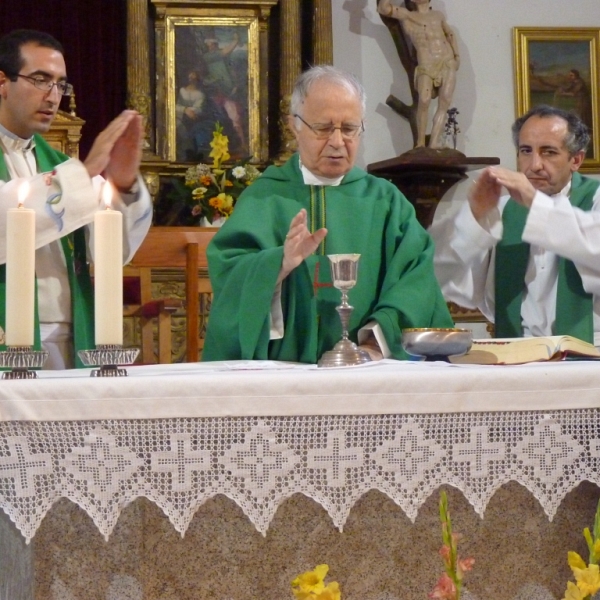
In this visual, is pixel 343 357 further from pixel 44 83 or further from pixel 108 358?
pixel 44 83

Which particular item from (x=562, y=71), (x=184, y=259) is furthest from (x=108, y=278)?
(x=562, y=71)

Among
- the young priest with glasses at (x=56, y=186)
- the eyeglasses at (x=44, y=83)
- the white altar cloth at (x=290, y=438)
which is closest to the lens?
the white altar cloth at (x=290, y=438)

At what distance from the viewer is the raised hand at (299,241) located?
2.50 meters

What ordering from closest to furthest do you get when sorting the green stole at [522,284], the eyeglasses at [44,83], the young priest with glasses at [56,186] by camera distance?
the young priest with glasses at [56,186], the eyeglasses at [44,83], the green stole at [522,284]

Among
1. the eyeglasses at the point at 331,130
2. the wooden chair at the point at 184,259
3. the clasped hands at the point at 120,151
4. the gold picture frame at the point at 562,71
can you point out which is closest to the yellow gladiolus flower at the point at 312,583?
the clasped hands at the point at 120,151

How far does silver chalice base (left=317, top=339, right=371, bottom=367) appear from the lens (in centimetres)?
240

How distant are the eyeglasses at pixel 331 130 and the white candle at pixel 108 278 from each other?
1.10 metres

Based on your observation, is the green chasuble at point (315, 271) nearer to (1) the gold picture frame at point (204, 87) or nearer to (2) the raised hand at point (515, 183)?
(2) the raised hand at point (515, 183)

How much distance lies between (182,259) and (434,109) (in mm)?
4319

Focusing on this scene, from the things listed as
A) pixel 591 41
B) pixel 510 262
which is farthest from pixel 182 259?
pixel 591 41

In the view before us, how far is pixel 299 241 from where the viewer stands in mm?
2541

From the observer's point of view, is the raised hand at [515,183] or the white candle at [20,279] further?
the raised hand at [515,183]

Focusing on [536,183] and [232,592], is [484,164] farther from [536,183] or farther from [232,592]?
[232,592]

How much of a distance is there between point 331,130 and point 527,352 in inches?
37.8
